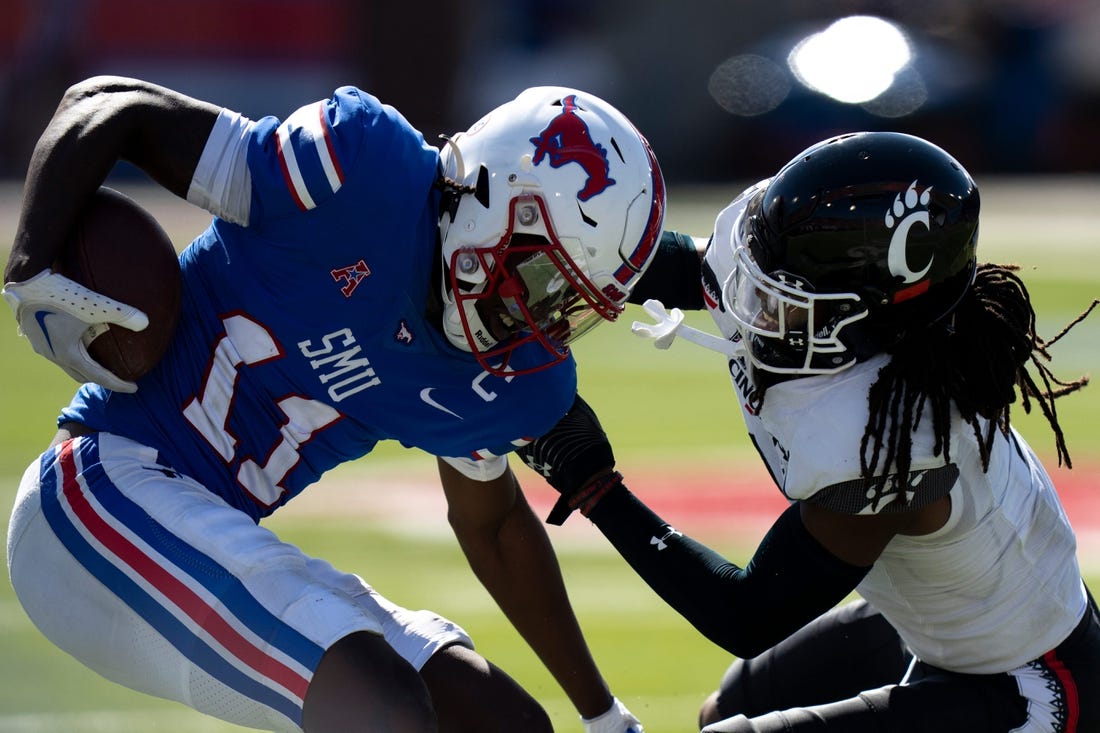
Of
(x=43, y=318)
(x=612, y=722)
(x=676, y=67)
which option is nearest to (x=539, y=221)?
Result: (x=43, y=318)

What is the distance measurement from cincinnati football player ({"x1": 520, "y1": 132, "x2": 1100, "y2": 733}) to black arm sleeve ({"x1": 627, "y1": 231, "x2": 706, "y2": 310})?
0.49 metres

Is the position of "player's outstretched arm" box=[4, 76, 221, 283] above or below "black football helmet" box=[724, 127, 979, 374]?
above

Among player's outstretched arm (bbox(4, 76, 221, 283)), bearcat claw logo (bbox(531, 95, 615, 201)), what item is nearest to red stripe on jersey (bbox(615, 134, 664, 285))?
bearcat claw logo (bbox(531, 95, 615, 201))

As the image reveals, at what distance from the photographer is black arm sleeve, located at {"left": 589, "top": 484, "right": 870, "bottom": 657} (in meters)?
2.75

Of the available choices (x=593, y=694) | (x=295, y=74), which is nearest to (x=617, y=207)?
(x=593, y=694)

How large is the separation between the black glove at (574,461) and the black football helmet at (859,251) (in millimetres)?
408

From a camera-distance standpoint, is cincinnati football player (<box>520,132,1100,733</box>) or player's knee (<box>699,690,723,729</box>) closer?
cincinnati football player (<box>520,132,1100,733</box>)

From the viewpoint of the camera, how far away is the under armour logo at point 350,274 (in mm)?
2869

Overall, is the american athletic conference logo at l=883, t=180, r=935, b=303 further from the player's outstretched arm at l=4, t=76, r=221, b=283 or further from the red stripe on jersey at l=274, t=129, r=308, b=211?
the player's outstretched arm at l=4, t=76, r=221, b=283

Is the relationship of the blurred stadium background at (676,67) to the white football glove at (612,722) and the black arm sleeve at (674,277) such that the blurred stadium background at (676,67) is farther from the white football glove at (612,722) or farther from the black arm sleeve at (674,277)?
the white football glove at (612,722)

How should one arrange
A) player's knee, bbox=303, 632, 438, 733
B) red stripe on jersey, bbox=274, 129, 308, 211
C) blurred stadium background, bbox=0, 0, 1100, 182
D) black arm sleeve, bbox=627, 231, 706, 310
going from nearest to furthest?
player's knee, bbox=303, 632, 438, 733 → red stripe on jersey, bbox=274, 129, 308, 211 → black arm sleeve, bbox=627, 231, 706, 310 → blurred stadium background, bbox=0, 0, 1100, 182

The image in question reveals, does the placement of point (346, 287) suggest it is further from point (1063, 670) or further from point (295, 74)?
point (295, 74)

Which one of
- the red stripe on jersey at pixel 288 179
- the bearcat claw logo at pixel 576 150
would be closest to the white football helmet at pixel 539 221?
the bearcat claw logo at pixel 576 150

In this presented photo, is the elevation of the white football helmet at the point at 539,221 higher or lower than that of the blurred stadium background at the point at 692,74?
higher
